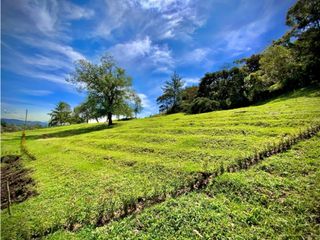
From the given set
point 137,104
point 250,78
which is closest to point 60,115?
point 137,104

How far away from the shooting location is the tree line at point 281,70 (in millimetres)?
24219

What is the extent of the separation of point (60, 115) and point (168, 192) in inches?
3391

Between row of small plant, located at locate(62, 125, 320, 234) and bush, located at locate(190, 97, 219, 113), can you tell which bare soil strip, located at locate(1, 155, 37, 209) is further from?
bush, located at locate(190, 97, 219, 113)

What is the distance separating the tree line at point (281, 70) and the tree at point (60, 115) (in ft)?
220

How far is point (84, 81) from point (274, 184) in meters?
36.0

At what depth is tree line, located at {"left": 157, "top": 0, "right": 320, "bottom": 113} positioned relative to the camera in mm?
24219

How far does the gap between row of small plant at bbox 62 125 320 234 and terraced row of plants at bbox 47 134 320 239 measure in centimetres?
39

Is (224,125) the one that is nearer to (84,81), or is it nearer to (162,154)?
(162,154)

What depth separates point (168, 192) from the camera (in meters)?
7.91

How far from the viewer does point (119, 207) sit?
747cm

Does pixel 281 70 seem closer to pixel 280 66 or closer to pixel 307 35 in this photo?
pixel 280 66

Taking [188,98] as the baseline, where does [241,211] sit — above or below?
below

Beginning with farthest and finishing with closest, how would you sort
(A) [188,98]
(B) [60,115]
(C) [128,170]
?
(B) [60,115]
(A) [188,98]
(C) [128,170]

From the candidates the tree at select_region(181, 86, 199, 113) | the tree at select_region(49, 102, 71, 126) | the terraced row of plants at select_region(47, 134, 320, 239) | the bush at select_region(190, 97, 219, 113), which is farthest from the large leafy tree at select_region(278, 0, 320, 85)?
the tree at select_region(49, 102, 71, 126)
